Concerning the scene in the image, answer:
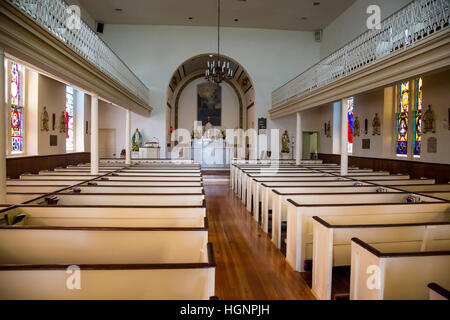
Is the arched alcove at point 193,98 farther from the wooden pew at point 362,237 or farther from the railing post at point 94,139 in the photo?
the wooden pew at point 362,237

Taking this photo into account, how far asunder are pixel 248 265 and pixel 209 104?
56.2ft

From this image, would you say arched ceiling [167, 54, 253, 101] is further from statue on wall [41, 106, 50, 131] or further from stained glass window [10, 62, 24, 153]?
stained glass window [10, 62, 24, 153]

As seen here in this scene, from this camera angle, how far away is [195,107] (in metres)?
20.9

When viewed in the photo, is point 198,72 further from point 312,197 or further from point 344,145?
point 312,197

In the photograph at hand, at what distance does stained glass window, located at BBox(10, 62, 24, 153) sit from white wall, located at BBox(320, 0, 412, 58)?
11.9 meters

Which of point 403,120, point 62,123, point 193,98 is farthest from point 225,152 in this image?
point 403,120

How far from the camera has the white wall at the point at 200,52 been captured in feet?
55.0

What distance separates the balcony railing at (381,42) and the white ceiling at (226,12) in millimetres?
3331

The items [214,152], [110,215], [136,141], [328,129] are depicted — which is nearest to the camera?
[110,215]

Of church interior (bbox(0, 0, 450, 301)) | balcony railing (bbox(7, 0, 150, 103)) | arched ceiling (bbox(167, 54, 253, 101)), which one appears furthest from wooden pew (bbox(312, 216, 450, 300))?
arched ceiling (bbox(167, 54, 253, 101))

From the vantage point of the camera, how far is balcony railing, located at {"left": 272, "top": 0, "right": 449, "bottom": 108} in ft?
20.5

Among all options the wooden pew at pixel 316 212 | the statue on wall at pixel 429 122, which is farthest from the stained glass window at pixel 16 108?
the statue on wall at pixel 429 122
